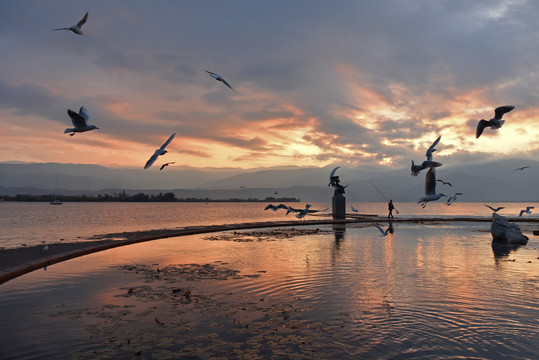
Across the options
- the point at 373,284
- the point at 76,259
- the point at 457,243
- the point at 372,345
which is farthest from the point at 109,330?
the point at 457,243

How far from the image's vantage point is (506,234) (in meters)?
22.1

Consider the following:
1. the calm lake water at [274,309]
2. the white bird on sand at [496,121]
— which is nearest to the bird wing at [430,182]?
the white bird on sand at [496,121]

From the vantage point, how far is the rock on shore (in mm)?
21611

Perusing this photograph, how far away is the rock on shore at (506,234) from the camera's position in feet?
70.9

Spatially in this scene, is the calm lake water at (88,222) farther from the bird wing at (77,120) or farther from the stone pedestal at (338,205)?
the bird wing at (77,120)

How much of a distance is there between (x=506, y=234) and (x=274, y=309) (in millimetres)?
19258

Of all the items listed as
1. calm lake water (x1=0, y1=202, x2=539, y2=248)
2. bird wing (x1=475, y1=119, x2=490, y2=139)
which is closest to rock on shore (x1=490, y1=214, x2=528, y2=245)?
bird wing (x1=475, y1=119, x2=490, y2=139)

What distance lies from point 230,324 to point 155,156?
14.9 feet

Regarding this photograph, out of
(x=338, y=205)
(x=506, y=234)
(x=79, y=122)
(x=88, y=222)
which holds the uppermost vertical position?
(x=79, y=122)

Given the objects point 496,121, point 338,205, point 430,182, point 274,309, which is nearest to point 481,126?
point 496,121

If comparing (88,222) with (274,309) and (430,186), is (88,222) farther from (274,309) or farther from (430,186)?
(430,186)

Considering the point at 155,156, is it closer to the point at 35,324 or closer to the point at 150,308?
the point at 150,308

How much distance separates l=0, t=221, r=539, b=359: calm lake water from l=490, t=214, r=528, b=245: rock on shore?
20.9ft

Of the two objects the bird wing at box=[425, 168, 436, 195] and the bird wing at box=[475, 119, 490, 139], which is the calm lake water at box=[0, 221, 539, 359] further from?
the bird wing at box=[475, 119, 490, 139]
